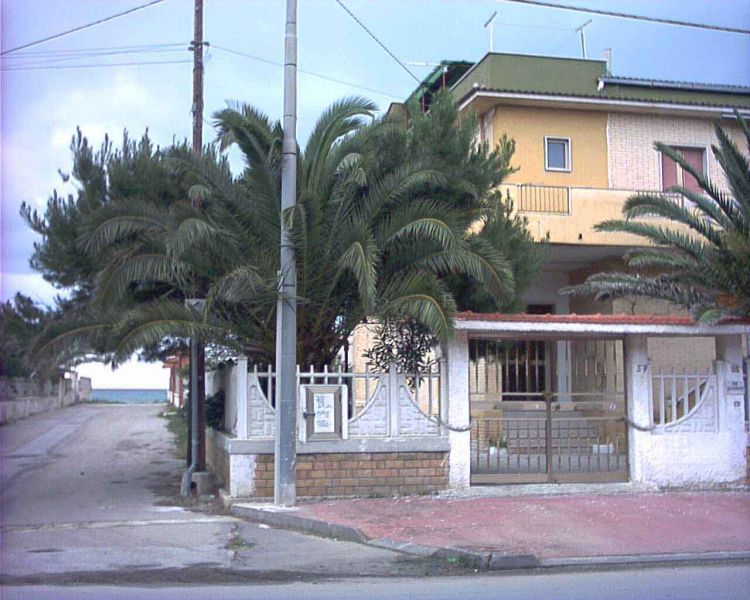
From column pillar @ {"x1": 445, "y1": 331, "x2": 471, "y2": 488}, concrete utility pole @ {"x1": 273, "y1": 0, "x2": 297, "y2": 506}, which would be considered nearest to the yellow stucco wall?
column pillar @ {"x1": 445, "y1": 331, "x2": 471, "y2": 488}

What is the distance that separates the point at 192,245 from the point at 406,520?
203 inches

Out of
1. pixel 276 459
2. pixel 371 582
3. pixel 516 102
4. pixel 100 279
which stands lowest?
pixel 371 582

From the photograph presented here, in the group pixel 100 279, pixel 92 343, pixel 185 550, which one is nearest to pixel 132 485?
pixel 92 343

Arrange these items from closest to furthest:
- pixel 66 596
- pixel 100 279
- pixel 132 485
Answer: pixel 66 596, pixel 100 279, pixel 132 485

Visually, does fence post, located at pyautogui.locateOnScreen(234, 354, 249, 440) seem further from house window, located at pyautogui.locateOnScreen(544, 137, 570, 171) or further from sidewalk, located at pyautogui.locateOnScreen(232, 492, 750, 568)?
house window, located at pyautogui.locateOnScreen(544, 137, 570, 171)

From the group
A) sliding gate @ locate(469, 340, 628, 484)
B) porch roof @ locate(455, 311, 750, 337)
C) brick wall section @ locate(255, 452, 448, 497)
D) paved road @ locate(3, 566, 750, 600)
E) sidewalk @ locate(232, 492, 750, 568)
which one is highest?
porch roof @ locate(455, 311, 750, 337)

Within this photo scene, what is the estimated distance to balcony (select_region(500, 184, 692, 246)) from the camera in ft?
65.5

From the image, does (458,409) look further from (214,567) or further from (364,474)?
(214,567)

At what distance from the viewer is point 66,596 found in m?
8.31

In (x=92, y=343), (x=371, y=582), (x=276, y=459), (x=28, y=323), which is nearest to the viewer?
(x=371, y=582)

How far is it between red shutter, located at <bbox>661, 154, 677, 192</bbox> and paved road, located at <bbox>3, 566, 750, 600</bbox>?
14.3 metres

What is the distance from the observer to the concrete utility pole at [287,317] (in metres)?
12.6

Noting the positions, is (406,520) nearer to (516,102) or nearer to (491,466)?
(491,466)

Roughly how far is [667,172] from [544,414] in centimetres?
1022
